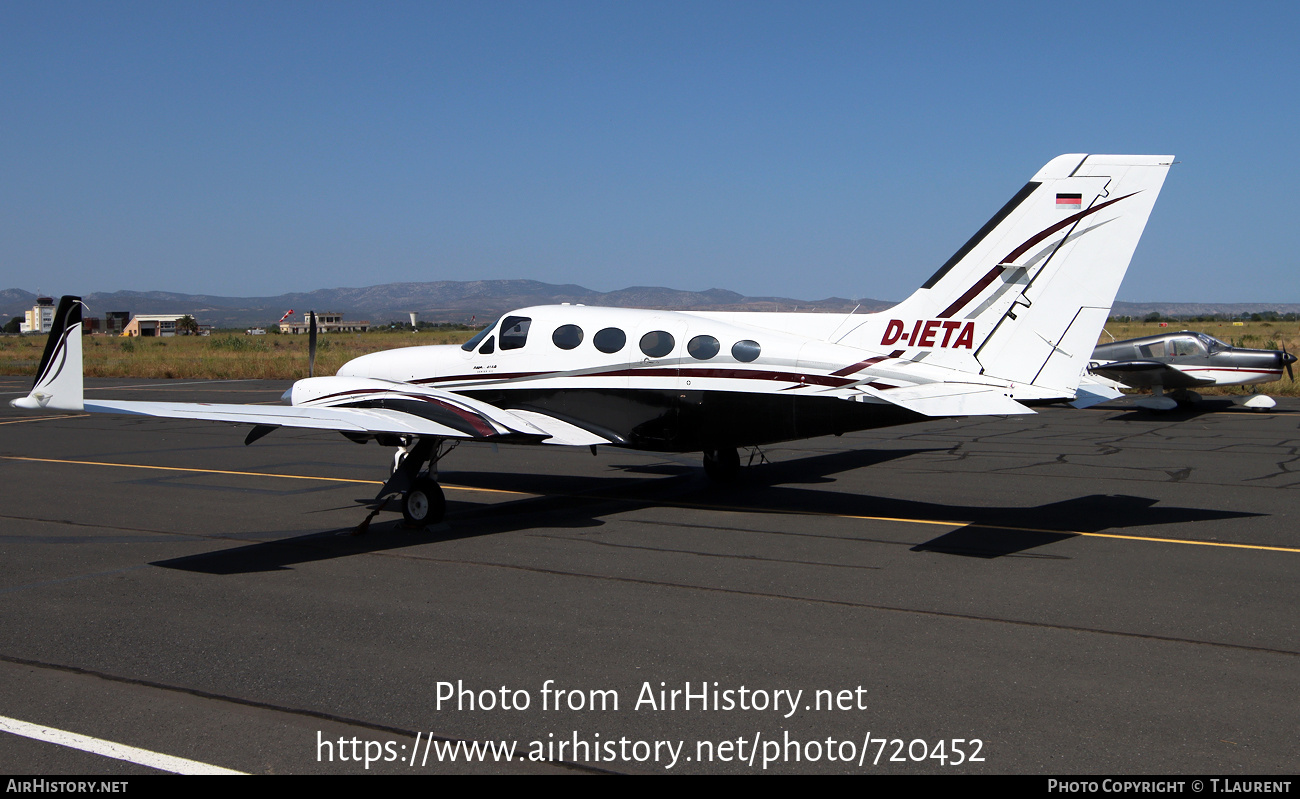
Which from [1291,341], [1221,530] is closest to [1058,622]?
[1221,530]

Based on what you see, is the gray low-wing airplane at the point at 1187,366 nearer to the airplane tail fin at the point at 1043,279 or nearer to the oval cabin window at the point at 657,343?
the airplane tail fin at the point at 1043,279

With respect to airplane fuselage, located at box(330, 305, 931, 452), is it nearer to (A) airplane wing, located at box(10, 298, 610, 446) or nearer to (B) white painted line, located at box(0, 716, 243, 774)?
(A) airplane wing, located at box(10, 298, 610, 446)

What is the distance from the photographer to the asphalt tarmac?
5203 mm

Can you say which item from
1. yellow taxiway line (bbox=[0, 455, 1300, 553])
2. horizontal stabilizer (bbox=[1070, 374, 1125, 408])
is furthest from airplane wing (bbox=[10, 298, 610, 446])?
horizontal stabilizer (bbox=[1070, 374, 1125, 408])

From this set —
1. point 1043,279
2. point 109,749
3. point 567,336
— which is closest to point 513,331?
point 567,336

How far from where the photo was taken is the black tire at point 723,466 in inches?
552

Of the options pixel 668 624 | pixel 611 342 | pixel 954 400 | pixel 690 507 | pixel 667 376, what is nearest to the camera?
pixel 668 624

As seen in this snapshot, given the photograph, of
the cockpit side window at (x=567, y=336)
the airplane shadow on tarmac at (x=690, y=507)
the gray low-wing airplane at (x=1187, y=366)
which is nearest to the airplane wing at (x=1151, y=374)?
the gray low-wing airplane at (x=1187, y=366)

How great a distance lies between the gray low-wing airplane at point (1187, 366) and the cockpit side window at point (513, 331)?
15.5m

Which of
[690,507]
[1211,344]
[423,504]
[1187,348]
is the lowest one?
[690,507]

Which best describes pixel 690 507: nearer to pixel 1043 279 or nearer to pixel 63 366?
pixel 1043 279

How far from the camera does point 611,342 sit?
1223 cm

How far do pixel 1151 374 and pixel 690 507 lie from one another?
15680 millimetres
